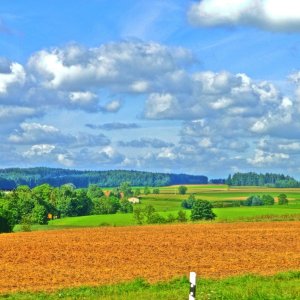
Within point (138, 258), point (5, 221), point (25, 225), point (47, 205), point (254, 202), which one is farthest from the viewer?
point (254, 202)

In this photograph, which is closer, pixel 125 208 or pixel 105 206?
pixel 125 208

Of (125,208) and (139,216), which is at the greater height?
(125,208)

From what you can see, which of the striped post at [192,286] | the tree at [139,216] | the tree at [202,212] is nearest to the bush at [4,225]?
the tree at [139,216]

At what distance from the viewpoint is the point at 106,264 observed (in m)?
38.3

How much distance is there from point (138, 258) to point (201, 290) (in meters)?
18.3

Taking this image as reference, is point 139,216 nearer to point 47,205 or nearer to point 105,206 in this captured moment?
point 47,205

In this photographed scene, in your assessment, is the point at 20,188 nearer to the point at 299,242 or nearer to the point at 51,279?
the point at 299,242

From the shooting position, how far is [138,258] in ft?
137

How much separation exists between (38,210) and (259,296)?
11292 cm

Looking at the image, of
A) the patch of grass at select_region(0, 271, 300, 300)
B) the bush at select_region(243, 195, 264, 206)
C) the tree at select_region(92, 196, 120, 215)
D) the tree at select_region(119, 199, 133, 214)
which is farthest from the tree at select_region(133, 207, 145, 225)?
the patch of grass at select_region(0, 271, 300, 300)

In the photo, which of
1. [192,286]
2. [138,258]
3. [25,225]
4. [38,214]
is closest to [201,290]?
[192,286]

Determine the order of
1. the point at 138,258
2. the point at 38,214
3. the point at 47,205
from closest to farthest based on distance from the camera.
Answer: the point at 138,258 → the point at 38,214 → the point at 47,205

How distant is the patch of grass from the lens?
21.7m

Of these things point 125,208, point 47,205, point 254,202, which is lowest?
point 125,208
